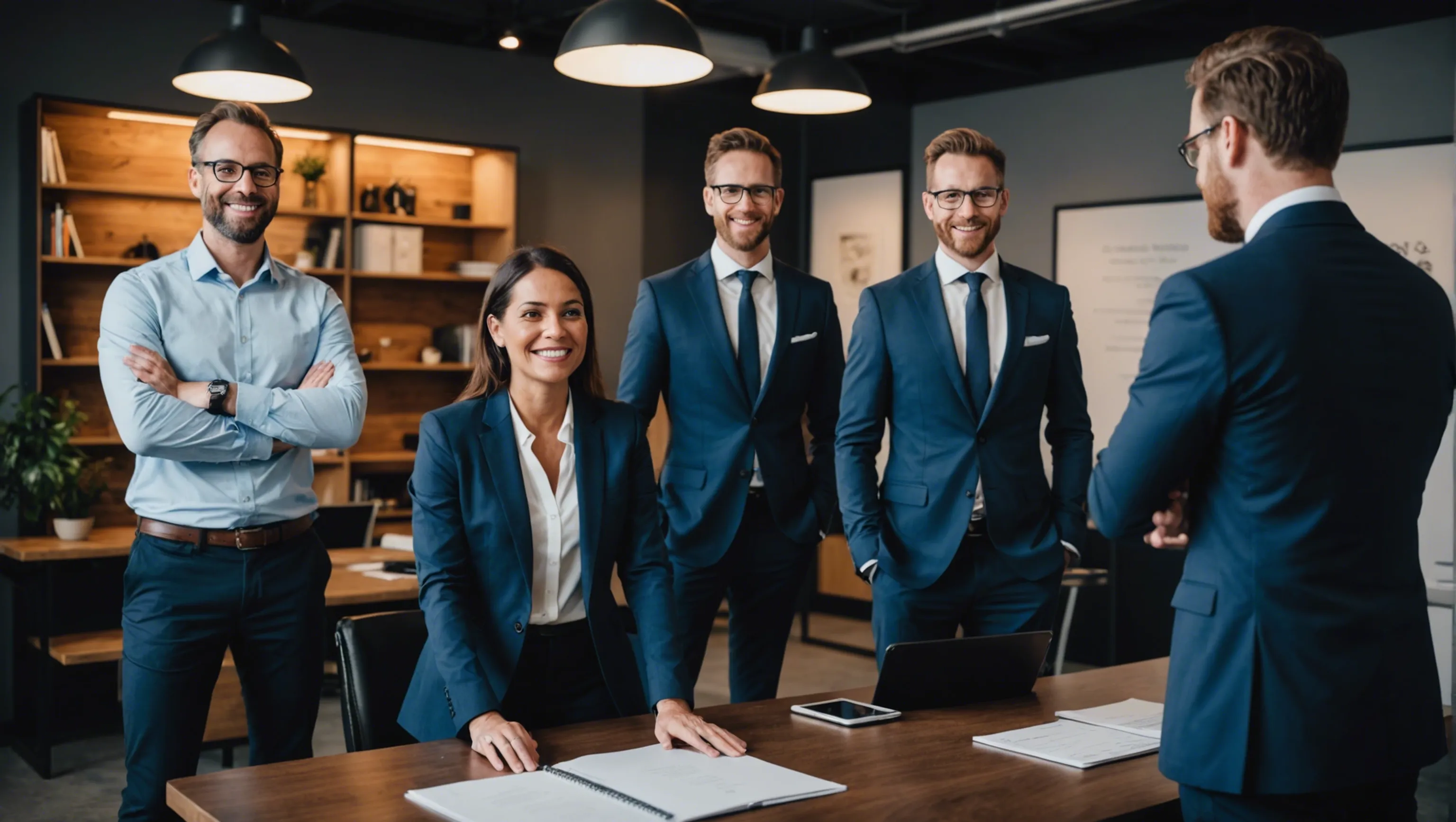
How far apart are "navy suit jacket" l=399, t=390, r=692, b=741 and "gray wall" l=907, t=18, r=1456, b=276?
4.91 metres

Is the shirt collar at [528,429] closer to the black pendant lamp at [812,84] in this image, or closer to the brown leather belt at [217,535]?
the brown leather belt at [217,535]

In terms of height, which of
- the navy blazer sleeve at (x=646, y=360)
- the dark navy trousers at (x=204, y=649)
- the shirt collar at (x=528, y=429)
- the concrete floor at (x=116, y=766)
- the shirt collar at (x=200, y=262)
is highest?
the shirt collar at (x=200, y=262)

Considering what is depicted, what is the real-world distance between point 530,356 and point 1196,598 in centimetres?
132

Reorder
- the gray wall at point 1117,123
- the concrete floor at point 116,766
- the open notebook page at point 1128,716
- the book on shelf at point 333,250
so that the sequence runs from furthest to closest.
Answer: the book on shelf at point 333,250 → the gray wall at point 1117,123 → the concrete floor at point 116,766 → the open notebook page at point 1128,716

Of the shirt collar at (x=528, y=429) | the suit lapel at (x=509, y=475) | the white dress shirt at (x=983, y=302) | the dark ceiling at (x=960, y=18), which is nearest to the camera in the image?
the suit lapel at (x=509, y=475)

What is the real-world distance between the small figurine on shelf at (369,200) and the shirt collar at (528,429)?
467 centimetres

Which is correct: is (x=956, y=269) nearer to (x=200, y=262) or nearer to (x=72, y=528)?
(x=200, y=262)

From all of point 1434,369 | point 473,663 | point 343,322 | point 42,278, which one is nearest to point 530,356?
point 473,663

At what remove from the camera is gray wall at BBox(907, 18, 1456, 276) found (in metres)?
5.84

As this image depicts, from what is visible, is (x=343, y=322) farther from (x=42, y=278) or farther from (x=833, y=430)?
(x=42, y=278)

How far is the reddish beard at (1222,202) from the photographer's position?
1652 millimetres

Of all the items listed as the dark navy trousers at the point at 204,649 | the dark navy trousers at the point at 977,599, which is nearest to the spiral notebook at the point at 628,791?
the dark navy trousers at the point at 977,599

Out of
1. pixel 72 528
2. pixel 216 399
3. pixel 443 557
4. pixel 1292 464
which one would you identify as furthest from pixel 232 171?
pixel 72 528

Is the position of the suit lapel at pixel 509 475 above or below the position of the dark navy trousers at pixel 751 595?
above
